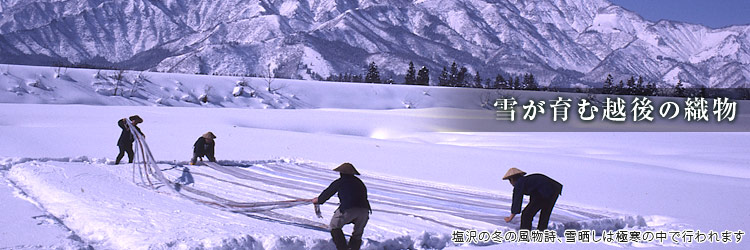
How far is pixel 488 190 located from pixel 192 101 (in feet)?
115

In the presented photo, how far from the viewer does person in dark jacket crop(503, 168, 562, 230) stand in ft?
29.6

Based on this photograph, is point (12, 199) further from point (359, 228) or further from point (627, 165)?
point (627, 165)

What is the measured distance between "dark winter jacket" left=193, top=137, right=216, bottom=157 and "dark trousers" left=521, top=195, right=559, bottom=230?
9664mm

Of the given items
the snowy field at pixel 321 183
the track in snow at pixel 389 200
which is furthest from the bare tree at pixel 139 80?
the track in snow at pixel 389 200

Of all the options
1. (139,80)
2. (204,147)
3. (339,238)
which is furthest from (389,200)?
(139,80)

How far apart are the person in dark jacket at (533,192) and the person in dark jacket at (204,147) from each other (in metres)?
9.55

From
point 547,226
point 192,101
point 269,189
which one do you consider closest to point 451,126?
point 192,101

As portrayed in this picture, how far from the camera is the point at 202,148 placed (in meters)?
16.5

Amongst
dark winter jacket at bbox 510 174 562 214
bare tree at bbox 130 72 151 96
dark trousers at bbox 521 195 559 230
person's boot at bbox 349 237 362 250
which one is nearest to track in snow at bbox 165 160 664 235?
dark trousers at bbox 521 195 559 230

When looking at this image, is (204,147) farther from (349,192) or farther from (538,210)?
(538,210)

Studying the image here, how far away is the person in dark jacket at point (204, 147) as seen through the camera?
16266 millimetres

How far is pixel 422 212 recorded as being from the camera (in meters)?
11.4

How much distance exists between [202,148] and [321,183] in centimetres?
395

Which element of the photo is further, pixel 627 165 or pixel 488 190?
pixel 627 165
